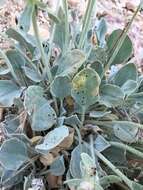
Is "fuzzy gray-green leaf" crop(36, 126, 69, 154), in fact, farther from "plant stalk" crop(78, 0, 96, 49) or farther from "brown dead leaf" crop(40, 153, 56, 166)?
"plant stalk" crop(78, 0, 96, 49)

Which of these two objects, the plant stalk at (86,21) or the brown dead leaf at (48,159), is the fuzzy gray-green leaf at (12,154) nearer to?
the brown dead leaf at (48,159)

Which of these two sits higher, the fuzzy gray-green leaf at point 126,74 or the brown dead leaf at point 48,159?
the fuzzy gray-green leaf at point 126,74

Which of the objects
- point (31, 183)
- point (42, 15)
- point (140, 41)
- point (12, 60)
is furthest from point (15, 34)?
point (140, 41)

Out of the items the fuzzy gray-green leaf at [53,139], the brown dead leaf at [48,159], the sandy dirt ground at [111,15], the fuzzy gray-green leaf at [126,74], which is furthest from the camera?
the sandy dirt ground at [111,15]

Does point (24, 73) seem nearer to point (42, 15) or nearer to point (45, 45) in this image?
point (45, 45)

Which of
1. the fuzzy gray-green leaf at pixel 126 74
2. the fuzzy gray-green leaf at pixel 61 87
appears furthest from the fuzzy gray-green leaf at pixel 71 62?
the fuzzy gray-green leaf at pixel 126 74

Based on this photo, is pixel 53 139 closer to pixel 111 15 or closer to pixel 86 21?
pixel 86 21

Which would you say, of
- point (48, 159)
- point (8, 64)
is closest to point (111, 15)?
point (8, 64)

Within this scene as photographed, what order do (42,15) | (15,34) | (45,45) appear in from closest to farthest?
1. (15,34)
2. (45,45)
3. (42,15)
